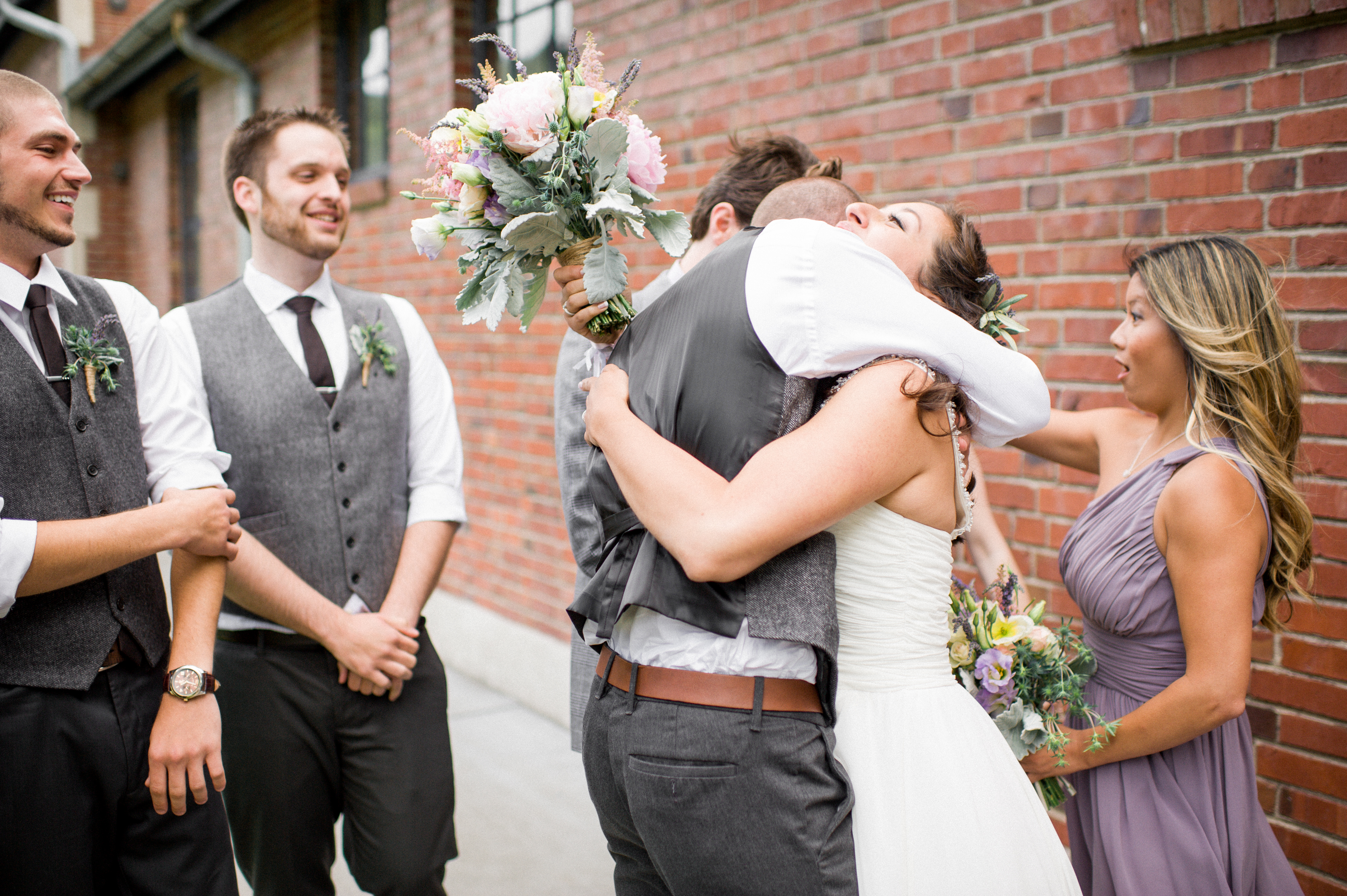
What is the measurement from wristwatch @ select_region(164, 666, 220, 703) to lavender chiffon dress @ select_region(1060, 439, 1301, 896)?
76.6 inches

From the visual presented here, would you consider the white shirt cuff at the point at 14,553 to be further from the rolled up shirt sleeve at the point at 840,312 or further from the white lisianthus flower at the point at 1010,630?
the white lisianthus flower at the point at 1010,630

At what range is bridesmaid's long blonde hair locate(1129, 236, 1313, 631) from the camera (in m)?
2.04

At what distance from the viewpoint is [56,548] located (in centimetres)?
181

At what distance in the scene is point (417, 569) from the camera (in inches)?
108

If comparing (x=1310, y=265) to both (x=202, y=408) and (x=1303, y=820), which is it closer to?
(x=1303, y=820)

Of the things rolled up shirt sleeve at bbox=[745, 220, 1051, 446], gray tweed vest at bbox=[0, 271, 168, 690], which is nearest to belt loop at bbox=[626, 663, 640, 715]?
rolled up shirt sleeve at bbox=[745, 220, 1051, 446]

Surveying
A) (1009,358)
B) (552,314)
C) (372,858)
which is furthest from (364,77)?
(1009,358)

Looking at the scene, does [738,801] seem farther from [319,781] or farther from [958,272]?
[319,781]

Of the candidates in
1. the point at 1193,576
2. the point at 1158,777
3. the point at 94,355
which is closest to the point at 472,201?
the point at 94,355

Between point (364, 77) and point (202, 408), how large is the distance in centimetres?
536

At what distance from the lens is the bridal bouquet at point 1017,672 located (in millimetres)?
2014

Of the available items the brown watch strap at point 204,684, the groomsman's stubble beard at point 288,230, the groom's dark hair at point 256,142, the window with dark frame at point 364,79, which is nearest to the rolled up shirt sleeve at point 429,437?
the groomsman's stubble beard at point 288,230

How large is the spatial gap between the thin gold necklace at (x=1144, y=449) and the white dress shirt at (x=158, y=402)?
2.10 metres

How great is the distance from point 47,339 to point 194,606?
2.02 feet
